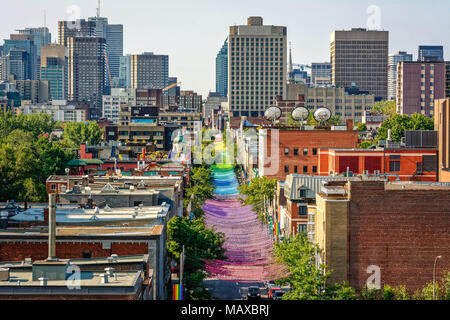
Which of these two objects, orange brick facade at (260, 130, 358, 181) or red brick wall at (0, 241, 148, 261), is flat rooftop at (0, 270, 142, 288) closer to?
red brick wall at (0, 241, 148, 261)

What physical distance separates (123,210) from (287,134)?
46.3 m

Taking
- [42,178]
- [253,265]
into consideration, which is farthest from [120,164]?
[253,265]

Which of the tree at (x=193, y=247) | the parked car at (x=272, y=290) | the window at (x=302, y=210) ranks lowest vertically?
the parked car at (x=272, y=290)

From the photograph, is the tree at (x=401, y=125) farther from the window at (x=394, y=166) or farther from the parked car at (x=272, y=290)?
the parked car at (x=272, y=290)

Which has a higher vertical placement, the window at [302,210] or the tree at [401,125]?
the tree at [401,125]

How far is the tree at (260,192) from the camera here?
87875mm

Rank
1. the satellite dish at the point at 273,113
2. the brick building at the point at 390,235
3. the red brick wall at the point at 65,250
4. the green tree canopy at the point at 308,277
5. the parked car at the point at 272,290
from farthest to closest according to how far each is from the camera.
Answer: the satellite dish at the point at 273,113, the parked car at the point at 272,290, the brick building at the point at 390,235, the red brick wall at the point at 65,250, the green tree canopy at the point at 308,277

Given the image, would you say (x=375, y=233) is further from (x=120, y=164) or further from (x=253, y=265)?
(x=120, y=164)

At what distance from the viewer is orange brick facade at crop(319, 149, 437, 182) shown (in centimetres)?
7731

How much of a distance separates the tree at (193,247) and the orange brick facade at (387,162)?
85.0ft

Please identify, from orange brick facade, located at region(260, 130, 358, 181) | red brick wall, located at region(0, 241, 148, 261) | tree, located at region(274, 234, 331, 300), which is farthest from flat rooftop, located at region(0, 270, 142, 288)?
orange brick facade, located at region(260, 130, 358, 181)

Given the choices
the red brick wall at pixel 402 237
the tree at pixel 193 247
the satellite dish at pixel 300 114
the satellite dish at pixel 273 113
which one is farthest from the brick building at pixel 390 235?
the satellite dish at pixel 273 113

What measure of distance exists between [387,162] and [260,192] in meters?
17.3

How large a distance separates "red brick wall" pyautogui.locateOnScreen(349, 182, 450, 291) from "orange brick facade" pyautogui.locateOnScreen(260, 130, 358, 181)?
50378 mm
